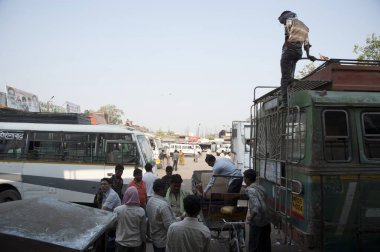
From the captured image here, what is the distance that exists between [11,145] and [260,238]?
809 centimetres

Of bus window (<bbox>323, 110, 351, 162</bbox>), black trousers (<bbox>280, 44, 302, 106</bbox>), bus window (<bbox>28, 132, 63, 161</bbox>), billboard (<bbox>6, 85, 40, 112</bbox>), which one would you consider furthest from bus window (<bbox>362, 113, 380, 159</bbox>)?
billboard (<bbox>6, 85, 40, 112</bbox>)

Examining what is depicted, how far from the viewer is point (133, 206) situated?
181 inches

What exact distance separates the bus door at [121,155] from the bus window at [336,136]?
600 centimetres

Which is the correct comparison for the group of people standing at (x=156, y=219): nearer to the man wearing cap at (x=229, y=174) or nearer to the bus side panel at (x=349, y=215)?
the man wearing cap at (x=229, y=174)

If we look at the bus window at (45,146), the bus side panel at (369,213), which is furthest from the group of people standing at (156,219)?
the bus window at (45,146)

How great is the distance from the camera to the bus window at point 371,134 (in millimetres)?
4949

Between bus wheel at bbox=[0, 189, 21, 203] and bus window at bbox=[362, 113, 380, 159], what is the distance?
355 inches

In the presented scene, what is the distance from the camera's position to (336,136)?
4.88m

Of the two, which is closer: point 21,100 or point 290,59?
point 290,59

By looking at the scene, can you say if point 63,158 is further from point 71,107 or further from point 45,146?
point 71,107

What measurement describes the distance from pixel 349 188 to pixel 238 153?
13774 millimetres

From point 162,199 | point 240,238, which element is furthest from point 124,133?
point 162,199

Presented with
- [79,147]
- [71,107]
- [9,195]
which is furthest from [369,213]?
[71,107]

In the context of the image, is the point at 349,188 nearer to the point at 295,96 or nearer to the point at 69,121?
the point at 295,96
